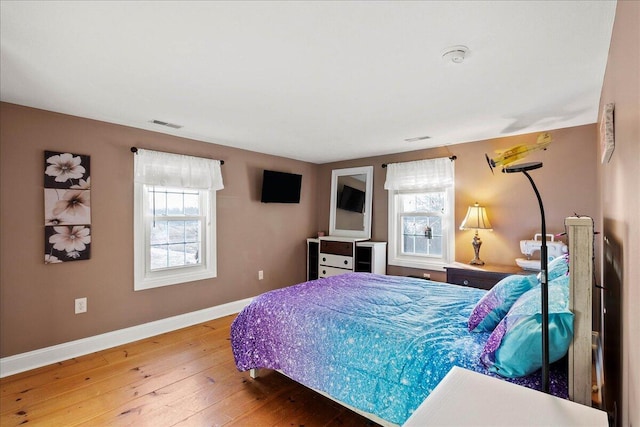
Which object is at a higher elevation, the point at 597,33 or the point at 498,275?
the point at 597,33

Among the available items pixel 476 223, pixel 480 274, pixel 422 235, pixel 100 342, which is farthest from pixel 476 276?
pixel 100 342

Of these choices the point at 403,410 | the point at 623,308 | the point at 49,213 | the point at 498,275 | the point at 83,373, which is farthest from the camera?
the point at 498,275

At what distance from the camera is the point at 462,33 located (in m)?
1.65

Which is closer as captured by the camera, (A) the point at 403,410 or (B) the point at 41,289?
(A) the point at 403,410

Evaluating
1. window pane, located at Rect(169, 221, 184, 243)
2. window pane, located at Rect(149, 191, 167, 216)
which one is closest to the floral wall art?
window pane, located at Rect(149, 191, 167, 216)

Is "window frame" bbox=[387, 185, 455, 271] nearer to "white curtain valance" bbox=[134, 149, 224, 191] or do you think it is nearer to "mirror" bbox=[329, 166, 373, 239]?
"mirror" bbox=[329, 166, 373, 239]

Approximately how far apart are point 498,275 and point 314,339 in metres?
2.21

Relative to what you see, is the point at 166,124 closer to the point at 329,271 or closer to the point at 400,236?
the point at 329,271

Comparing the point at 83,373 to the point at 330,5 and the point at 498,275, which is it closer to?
the point at 330,5

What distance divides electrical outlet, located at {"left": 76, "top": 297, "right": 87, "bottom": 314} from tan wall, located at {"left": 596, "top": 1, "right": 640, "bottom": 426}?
12.6ft

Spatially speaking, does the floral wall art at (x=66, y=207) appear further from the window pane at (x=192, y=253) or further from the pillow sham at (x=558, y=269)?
the pillow sham at (x=558, y=269)

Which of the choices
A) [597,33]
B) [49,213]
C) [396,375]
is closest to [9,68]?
[49,213]

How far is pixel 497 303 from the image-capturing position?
180 cm

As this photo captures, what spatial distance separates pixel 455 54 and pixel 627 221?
1189 millimetres
